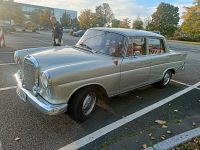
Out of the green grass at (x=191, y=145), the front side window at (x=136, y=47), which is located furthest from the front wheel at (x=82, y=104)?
the green grass at (x=191, y=145)

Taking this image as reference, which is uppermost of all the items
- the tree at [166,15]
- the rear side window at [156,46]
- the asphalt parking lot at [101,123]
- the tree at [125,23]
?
the tree at [166,15]

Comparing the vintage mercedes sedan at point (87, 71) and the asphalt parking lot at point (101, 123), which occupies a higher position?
the vintage mercedes sedan at point (87, 71)

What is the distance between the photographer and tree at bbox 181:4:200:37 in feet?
151

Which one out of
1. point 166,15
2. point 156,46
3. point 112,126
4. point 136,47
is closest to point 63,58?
point 112,126

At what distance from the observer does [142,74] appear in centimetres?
537

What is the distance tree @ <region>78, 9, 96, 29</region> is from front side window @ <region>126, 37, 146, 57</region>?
189 ft

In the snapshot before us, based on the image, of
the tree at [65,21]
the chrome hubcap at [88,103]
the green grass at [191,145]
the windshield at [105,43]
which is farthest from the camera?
the tree at [65,21]

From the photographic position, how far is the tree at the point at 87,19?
61750 millimetres

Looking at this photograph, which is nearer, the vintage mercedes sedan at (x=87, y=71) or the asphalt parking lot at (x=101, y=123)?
the asphalt parking lot at (x=101, y=123)

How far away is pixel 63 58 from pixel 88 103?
0.98 metres

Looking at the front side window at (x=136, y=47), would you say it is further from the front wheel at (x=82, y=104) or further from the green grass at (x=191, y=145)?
the green grass at (x=191, y=145)

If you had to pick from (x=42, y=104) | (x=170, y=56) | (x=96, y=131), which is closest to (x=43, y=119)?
(x=42, y=104)

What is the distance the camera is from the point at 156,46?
19.6 ft

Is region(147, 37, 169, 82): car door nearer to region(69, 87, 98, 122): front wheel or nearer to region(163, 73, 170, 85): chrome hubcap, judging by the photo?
region(163, 73, 170, 85): chrome hubcap
